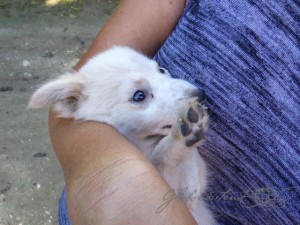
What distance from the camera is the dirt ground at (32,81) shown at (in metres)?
3.01

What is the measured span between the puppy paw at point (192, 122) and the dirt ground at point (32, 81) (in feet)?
5.19

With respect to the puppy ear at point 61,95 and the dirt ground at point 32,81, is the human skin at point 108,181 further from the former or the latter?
the dirt ground at point 32,81

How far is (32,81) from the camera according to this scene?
3.80 meters

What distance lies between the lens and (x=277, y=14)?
1651mm

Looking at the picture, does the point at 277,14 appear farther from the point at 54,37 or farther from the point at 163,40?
the point at 54,37

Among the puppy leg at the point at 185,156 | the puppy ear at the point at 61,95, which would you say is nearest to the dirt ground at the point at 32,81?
the puppy ear at the point at 61,95

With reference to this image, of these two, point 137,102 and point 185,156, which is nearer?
point 185,156

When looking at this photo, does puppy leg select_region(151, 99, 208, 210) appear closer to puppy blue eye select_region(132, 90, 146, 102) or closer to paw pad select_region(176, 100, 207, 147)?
paw pad select_region(176, 100, 207, 147)

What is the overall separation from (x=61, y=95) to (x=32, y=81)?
6.37 feet

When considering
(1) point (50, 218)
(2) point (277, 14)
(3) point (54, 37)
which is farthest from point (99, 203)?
(3) point (54, 37)

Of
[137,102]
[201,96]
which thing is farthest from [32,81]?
[201,96]

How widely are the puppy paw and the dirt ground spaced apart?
158 centimetres

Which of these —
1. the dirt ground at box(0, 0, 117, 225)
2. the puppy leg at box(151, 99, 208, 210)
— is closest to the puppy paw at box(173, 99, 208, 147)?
the puppy leg at box(151, 99, 208, 210)

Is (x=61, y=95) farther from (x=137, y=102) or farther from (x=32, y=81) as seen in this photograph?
(x=32, y=81)
